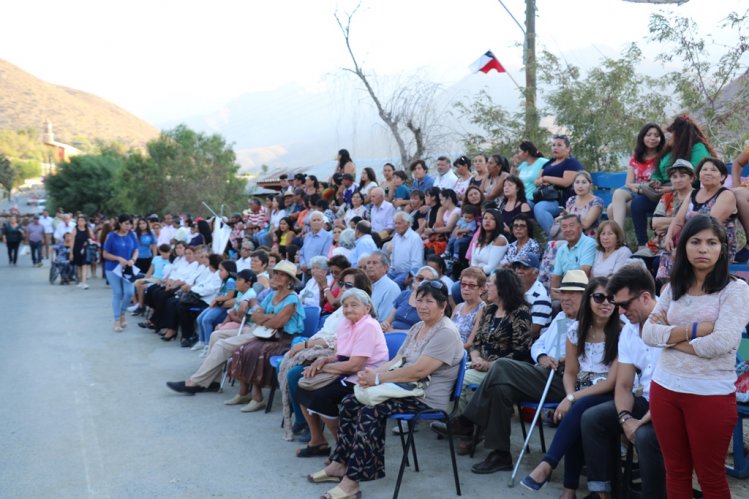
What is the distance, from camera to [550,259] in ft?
25.6

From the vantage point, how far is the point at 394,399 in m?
5.31

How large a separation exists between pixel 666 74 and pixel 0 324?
41.6 ft

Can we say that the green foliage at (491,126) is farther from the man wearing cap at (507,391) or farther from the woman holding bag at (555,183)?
the man wearing cap at (507,391)

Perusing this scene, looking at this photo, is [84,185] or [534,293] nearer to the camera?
[534,293]

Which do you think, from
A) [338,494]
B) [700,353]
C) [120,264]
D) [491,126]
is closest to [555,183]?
[491,126]

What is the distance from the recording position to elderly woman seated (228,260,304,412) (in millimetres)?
7684

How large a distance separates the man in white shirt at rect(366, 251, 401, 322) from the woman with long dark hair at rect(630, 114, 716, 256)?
8.82ft

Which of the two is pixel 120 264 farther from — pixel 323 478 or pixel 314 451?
pixel 323 478

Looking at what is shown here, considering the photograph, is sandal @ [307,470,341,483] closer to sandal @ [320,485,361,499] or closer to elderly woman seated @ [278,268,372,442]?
sandal @ [320,485,361,499]

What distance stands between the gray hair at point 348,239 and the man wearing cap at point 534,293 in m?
3.97

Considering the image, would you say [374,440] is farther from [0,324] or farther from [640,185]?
[0,324]

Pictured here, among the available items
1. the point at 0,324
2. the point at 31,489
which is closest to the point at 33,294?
the point at 0,324

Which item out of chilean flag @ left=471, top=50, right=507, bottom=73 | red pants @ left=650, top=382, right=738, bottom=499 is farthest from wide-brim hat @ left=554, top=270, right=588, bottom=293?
chilean flag @ left=471, top=50, right=507, bottom=73

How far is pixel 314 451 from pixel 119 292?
Answer: 792cm
